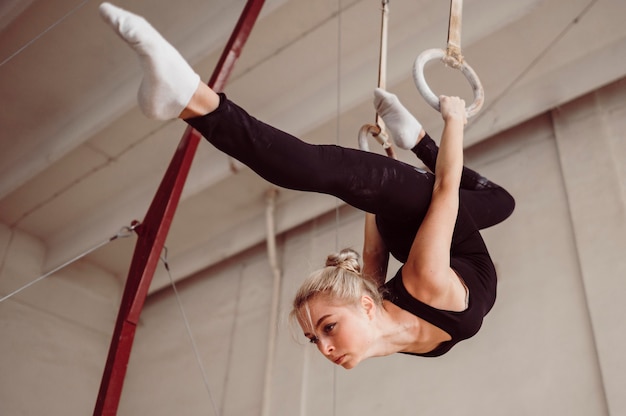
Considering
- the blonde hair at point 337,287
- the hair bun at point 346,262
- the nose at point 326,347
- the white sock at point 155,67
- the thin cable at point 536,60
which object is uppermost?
the thin cable at point 536,60

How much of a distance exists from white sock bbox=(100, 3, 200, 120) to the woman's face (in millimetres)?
660

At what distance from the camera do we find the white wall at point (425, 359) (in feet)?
11.7

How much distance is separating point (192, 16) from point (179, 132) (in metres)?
0.92

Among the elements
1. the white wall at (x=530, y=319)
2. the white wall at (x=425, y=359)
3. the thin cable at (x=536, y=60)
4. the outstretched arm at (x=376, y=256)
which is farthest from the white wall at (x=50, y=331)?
the outstretched arm at (x=376, y=256)

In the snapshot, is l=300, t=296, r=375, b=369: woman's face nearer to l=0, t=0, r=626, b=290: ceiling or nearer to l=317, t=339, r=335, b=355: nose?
l=317, t=339, r=335, b=355: nose

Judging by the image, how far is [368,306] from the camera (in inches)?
79.4

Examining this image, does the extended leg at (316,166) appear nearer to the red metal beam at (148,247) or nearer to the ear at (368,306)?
the ear at (368,306)

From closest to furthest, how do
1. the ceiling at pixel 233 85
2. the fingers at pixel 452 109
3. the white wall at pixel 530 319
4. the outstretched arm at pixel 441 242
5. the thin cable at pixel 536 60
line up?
the outstretched arm at pixel 441 242 → the fingers at pixel 452 109 → the white wall at pixel 530 319 → the thin cable at pixel 536 60 → the ceiling at pixel 233 85

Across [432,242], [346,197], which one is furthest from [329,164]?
[432,242]

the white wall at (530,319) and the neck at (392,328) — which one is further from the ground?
the white wall at (530,319)

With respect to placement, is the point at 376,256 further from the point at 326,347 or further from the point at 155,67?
the point at 155,67

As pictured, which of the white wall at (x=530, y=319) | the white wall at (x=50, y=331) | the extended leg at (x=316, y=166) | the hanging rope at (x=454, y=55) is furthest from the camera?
the white wall at (x=50, y=331)

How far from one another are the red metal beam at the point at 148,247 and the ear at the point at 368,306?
1.56 meters

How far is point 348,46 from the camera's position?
454 cm
